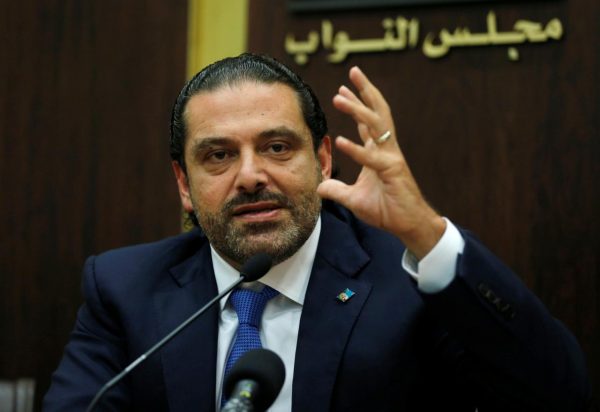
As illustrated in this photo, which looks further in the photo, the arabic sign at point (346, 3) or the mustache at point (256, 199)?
the arabic sign at point (346, 3)

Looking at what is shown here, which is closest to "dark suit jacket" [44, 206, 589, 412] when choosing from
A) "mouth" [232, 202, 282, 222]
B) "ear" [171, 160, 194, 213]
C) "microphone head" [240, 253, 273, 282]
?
"ear" [171, 160, 194, 213]

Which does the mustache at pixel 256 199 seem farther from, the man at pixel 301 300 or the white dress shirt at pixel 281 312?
the white dress shirt at pixel 281 312

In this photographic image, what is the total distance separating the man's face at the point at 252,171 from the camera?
1.95 meters

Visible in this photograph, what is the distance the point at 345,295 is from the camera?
1.99m

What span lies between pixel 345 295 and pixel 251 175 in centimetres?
39

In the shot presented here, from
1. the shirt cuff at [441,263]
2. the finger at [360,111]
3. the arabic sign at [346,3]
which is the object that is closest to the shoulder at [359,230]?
the shirt cuff at [441,263]

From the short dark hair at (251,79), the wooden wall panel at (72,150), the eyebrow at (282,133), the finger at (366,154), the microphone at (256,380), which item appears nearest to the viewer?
the microphone at (256,380)

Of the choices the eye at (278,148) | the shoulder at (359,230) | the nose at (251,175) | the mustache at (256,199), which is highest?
the eye at (278,148)

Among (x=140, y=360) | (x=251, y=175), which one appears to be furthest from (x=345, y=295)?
(x=140, y=360)

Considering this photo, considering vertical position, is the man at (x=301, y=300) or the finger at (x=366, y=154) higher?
the finger at (x=366, y=154)

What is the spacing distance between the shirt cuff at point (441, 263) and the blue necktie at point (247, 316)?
50cm

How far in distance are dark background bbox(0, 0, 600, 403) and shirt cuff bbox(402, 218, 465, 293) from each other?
1.30 metres

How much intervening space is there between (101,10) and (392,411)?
2263mm

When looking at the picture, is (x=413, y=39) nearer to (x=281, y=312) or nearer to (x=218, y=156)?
(x=218, y=156)
